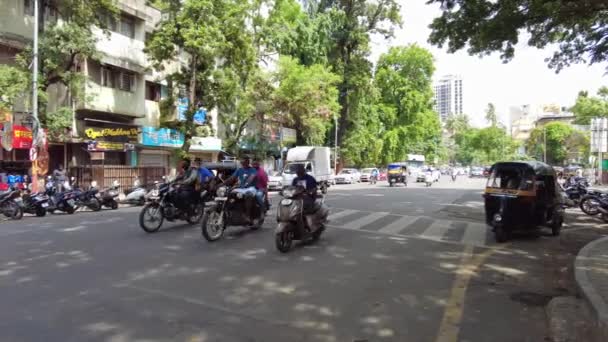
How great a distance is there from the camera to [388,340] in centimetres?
418

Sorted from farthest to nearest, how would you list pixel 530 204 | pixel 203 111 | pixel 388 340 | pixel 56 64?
pixel 203 111 → pixel 56 64 → pixel 530 204 → pixel 388 340

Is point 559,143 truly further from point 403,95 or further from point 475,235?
point 475,235

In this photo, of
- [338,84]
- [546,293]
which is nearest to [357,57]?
[338,84]

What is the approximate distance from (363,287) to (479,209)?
Result: 12161 millimetres

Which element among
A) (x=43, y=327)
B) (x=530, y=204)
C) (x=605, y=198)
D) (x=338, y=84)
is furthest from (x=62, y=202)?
(x=338, y=84)

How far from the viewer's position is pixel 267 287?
19.0 feet

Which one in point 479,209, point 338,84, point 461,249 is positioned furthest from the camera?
point 338,84

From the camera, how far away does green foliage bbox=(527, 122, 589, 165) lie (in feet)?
270

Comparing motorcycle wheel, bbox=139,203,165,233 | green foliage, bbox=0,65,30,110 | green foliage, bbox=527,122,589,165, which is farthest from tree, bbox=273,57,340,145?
green foliage, bbox=527,122,589,165

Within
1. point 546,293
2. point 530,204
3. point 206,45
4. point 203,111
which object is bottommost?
point 546,293

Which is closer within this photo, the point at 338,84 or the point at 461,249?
the point at 461,249

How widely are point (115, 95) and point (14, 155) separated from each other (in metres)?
5.48

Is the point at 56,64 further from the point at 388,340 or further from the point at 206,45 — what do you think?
the point at 388,340

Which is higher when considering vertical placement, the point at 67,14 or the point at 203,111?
the point at 67,14
